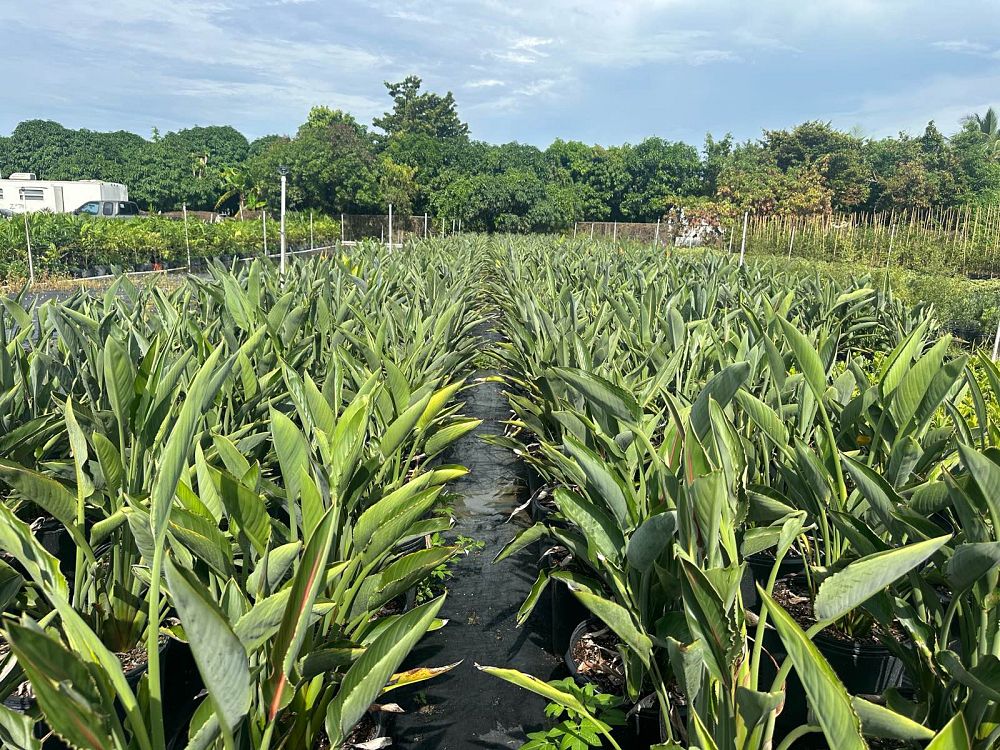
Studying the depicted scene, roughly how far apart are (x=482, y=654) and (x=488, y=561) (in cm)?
65

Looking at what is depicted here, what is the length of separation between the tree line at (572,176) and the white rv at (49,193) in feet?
18.9

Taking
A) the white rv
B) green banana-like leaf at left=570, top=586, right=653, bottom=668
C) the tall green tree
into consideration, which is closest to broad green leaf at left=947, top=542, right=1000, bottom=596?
green banana-like leaf at left=570, top=586, right=653, bottom=668

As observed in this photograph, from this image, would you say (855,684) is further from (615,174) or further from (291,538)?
(615,174)

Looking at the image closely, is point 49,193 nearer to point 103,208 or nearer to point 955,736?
point 103,208

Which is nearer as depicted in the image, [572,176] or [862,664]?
[862,664]

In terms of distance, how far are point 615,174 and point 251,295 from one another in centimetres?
3422

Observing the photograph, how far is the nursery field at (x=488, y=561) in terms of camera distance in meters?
0.95

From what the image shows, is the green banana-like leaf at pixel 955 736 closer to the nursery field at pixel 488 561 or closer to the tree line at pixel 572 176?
the nursery field at pixel 488 561

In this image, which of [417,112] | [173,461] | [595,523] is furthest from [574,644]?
[417,112]

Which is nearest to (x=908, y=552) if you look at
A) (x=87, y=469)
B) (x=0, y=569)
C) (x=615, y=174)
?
(x=0, y=569)

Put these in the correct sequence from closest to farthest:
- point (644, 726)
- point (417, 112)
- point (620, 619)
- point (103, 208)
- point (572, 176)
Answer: point (620, 619)
point (644, 726)
point (103, 208)
point (572, 176)
point (417, 112)

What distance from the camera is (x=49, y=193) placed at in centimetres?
3023

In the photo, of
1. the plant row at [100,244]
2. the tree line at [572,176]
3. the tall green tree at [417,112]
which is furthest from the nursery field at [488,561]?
the tall green tree at [417,112]

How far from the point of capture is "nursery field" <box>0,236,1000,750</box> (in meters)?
0.95
